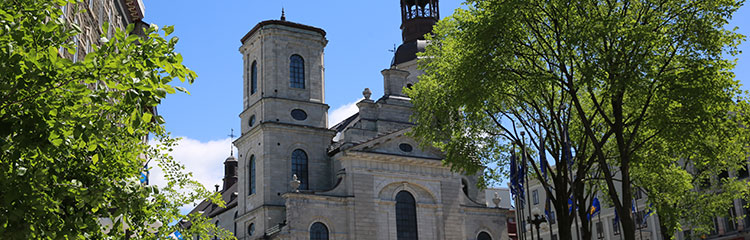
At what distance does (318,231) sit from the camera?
4616cm

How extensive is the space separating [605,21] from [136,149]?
13.2 m

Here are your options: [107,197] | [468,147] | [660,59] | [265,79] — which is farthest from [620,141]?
[265,79]

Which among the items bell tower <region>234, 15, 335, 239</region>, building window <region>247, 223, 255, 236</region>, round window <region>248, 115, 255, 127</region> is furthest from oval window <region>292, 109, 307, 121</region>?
building window <region>247, 223, 255, 236</region>

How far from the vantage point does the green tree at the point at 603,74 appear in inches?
856

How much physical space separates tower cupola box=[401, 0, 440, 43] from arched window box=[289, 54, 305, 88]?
14967mm

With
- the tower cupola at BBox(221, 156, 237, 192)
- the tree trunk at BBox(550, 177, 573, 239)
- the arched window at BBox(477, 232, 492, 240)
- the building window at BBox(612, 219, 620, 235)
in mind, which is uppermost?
the tower cupola at BBox(221, 156, 237, 192)

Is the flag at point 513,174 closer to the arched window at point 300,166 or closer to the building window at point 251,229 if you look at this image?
the arched window at point 300,166

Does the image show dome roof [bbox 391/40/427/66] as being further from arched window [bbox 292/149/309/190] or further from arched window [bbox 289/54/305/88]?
arched window [bbox 292/149/309/190]

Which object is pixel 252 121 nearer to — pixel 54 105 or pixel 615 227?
pixel 615 227

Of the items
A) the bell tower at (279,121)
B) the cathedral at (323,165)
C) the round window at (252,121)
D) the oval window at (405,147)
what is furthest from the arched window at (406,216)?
the round window at (252,121)

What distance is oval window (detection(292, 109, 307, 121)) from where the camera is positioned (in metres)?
49.9

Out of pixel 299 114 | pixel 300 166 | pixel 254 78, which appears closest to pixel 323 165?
pixel 300 166

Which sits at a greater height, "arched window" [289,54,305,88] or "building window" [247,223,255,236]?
"arched window" [289,54,305,88]

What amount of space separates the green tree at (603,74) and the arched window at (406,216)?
70.7ft
